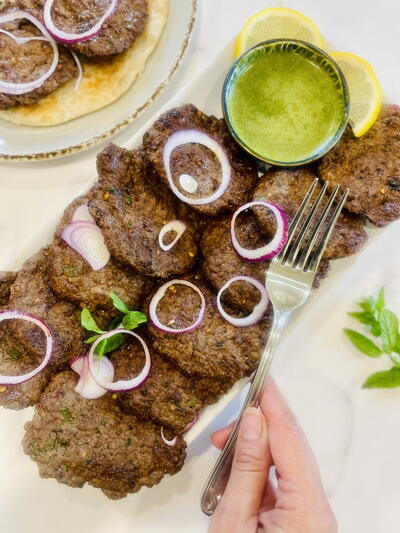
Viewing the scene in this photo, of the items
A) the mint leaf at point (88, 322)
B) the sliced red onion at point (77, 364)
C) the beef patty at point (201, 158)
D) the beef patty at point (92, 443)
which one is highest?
the beef patty at point (201, 158)

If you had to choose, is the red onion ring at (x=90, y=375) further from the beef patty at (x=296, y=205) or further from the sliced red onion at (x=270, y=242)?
the beef patty at (x=296, y=205)

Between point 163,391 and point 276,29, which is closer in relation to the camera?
point 163,391

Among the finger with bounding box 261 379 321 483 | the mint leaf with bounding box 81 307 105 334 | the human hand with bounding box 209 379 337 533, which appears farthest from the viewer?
the mint leaf with bounding box 81 307 105 334

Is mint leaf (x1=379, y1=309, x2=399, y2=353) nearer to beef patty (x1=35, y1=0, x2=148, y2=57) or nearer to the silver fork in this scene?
the silver fork

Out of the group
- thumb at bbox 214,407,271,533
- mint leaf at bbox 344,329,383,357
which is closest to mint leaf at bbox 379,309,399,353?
mint leaf at bbox 344,329,383,357

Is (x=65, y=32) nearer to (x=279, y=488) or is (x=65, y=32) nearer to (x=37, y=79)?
(x=37, y=79)

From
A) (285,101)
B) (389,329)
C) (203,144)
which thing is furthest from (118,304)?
(389,329)

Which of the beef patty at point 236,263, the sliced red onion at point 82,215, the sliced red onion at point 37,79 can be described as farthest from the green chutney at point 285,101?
the sliced red onion at point 37,79
